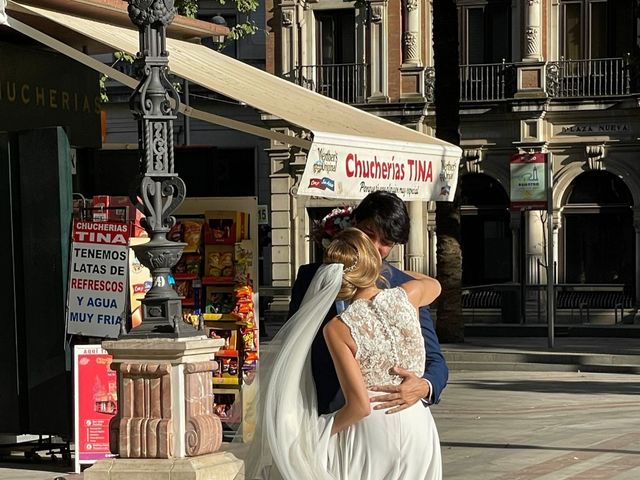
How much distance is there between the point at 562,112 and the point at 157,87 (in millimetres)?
30843

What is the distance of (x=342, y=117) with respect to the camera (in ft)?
43.9

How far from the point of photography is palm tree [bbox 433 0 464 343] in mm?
25344

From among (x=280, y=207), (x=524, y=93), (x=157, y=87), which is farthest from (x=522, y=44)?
(x=157, y=87)

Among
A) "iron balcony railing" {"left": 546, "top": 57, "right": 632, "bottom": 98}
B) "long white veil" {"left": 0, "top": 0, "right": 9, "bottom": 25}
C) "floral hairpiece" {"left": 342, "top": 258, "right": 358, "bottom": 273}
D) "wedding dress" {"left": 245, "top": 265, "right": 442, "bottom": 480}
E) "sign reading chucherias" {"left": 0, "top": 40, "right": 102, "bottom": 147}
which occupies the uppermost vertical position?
"iron balcony railing" {"left": 546, "top": 57, "right": 632, "bottom": 98}

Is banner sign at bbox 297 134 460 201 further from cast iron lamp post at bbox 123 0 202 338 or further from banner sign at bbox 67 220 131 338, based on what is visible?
cast iron lamp post at bbox 123 0 202 338

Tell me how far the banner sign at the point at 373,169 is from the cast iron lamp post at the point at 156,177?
2.16 m

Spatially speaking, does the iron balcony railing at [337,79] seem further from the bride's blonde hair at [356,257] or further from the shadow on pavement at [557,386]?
the bride's blonde hair at [356,257]

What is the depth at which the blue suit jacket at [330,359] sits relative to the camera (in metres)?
5.79

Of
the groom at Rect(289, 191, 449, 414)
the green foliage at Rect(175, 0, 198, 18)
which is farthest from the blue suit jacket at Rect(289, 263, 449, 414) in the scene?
the green foliage at Rect(175, 0, 198, 18)

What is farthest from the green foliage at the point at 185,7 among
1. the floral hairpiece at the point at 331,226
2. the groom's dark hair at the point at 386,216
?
the groom's dark hair at the point at 386,216

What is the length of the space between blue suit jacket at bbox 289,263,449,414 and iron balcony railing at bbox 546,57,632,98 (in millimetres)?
34022

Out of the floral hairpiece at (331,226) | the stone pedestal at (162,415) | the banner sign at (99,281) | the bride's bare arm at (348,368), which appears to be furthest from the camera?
the banner sign at (99,281)

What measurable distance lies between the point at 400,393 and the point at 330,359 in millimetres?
339

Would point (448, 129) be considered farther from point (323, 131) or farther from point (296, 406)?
point (296, 406)
